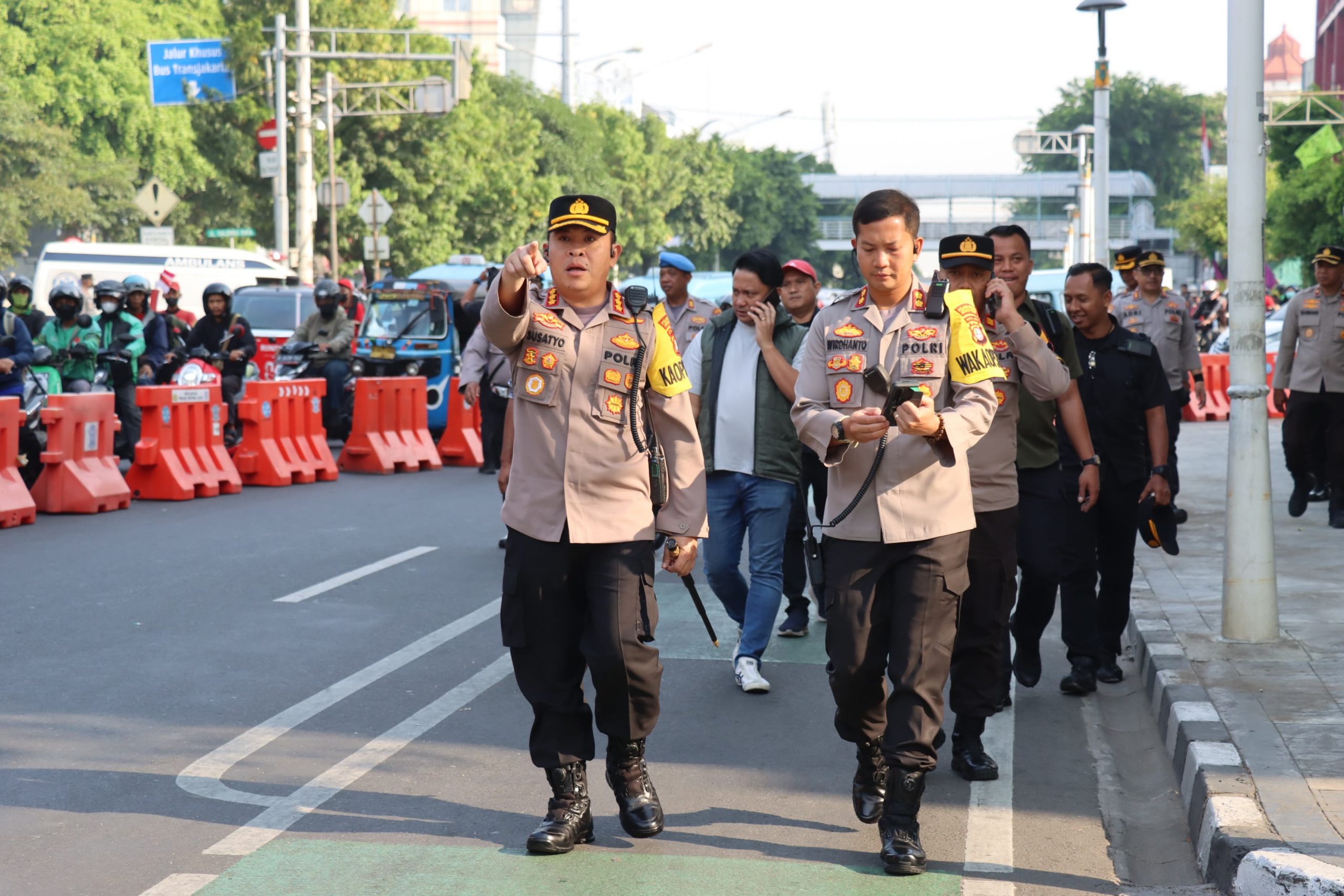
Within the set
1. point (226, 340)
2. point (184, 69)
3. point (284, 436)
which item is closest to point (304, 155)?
point (184, 69)

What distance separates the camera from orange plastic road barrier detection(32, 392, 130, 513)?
12.3 metres

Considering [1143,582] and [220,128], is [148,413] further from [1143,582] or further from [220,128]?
[220,128]

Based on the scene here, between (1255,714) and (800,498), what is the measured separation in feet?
7.35

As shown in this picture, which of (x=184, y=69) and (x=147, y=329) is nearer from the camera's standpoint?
(x=147, y=329)

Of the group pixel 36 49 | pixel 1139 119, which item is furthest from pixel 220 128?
pixel 1139 119

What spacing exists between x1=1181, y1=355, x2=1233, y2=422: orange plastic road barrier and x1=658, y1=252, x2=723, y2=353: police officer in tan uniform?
59.4ft

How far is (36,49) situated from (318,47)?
468 inches

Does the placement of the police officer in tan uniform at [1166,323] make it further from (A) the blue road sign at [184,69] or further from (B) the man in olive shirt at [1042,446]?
(A) the blue road sign at [184,69]

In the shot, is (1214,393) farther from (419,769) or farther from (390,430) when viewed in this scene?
(419,769)

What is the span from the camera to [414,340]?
64.0 ft

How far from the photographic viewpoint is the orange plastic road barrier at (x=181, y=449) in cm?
1344

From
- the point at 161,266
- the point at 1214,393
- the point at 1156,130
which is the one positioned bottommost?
the point at 1214,393

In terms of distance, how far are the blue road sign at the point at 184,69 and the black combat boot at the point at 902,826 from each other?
31.4 m

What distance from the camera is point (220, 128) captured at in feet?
140
